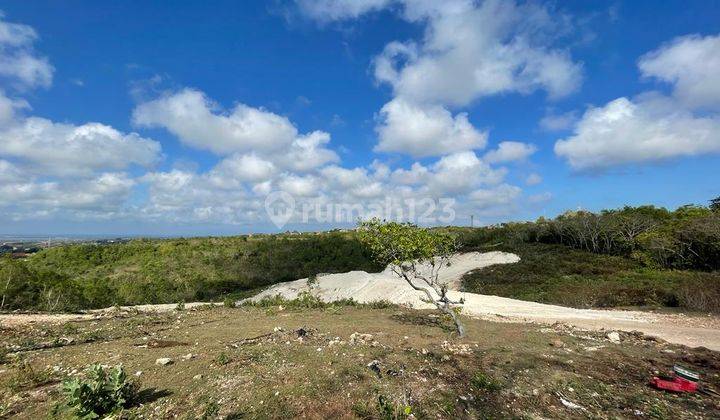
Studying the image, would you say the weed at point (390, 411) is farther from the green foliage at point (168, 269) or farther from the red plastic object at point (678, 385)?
the green foliage at point (168, 269)

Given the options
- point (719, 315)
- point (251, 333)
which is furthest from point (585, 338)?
point (251, 333)

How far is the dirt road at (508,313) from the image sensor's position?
1440 centimetres

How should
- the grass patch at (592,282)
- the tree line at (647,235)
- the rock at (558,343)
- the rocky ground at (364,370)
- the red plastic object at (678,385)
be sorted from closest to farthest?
the rocky ground at (364,370)
the red plastic object at (678,385)
the rock at (558,343)
the grass patch at (592,282)
the tree line at (647,235)

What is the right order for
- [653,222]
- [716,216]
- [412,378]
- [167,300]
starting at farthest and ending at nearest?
[653,222] < [716,216] < [167,300] < [412,378]

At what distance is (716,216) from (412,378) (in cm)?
3813

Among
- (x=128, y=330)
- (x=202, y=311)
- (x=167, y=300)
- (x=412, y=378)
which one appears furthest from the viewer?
(x=167, y=300)

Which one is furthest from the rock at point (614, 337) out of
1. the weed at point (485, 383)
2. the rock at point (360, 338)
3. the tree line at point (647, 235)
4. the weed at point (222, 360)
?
the tree line at point (647, 235)

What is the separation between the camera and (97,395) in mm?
6543

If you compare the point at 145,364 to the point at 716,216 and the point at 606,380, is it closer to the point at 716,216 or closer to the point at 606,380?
the point at 606,380

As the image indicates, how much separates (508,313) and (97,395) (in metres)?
16.8

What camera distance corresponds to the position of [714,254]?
3081 cm

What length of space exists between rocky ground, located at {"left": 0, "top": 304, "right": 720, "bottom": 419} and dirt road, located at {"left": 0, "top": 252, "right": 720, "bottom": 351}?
220 centimetres

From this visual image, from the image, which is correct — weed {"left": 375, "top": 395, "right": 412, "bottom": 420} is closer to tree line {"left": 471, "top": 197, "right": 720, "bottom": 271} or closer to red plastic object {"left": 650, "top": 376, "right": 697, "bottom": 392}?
red plastic object {"left": 650, "top": 376, "right": 697, "bottom": 392}

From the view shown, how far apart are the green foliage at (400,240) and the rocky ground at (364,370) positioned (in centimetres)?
243
